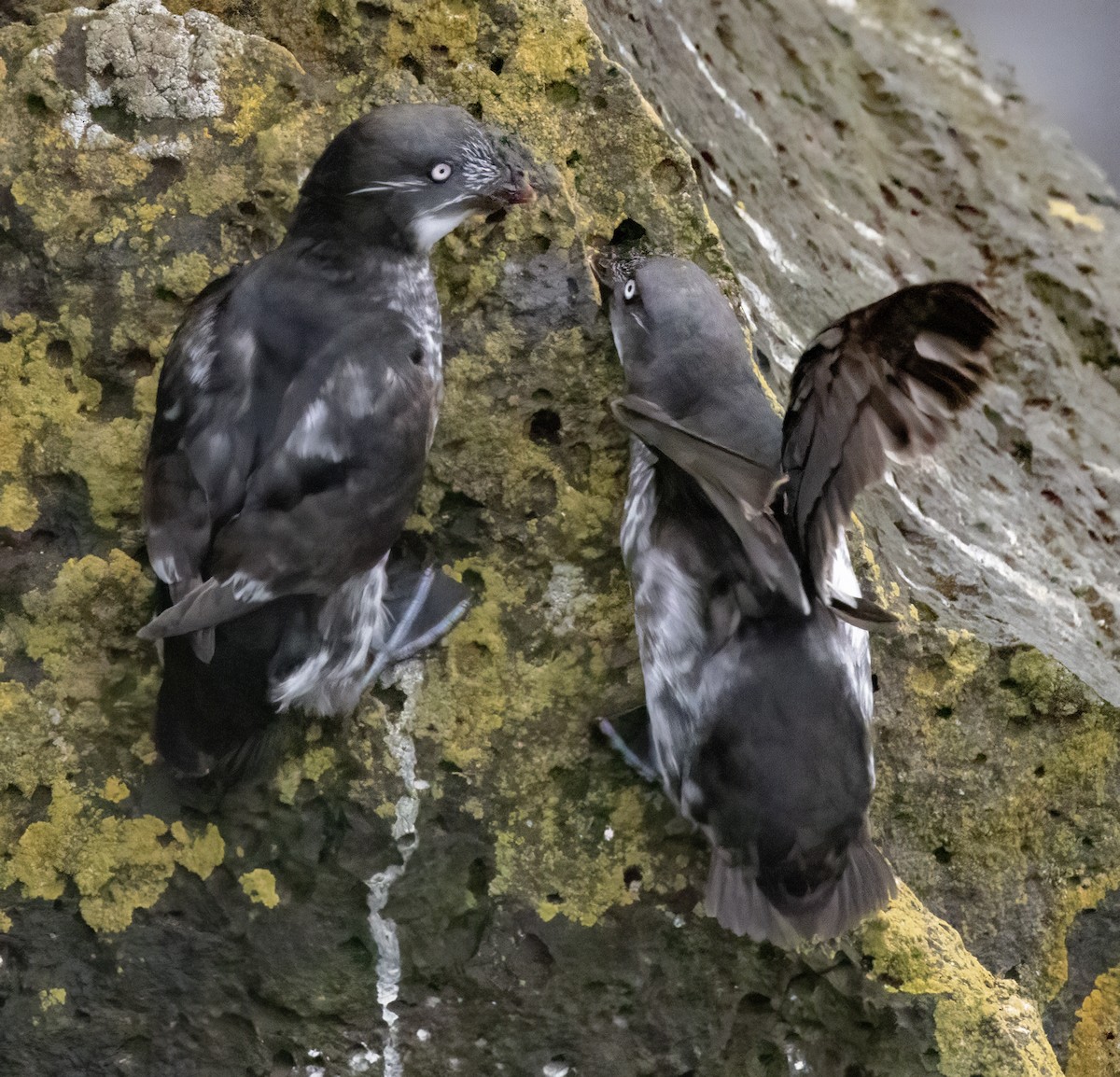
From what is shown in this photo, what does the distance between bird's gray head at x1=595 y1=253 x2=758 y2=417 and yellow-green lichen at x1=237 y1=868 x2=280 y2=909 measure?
1.33 metres

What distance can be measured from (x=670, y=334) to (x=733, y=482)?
0.53m

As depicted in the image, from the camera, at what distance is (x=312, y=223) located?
247cm

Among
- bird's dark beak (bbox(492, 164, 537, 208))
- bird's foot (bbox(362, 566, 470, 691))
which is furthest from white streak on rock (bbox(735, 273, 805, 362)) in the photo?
bird's foot (bbox(362, 566, 470, 691))

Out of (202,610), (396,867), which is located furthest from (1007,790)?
(202,610)

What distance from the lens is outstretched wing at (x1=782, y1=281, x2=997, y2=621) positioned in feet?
6.10

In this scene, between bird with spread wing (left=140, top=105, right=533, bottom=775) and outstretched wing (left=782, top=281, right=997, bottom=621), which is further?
bird with spread wing (left=140, top=105, right=533, bottom=775)

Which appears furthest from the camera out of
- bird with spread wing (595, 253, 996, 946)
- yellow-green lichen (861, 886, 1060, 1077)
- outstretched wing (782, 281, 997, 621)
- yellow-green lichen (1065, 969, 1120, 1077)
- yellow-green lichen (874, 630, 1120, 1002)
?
yellow-green lichen (1065, 969, 1120, 1077)

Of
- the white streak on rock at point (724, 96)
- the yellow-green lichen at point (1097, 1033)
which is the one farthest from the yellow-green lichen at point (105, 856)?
the yellow-green lichen at point (1097, 1033)

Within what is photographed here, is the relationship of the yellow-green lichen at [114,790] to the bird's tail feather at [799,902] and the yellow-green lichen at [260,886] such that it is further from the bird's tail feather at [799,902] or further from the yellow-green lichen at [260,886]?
the bird's tail feather at [799,902]

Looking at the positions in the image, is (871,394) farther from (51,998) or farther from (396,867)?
(51,998)

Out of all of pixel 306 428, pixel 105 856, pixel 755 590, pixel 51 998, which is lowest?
pixel 51 998

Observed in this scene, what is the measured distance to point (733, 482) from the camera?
2246 mm

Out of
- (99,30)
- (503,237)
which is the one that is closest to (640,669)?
(503,237)

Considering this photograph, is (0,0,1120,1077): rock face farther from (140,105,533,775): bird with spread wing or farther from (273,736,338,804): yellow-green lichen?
(140,105,533,775): bird with spread wing
